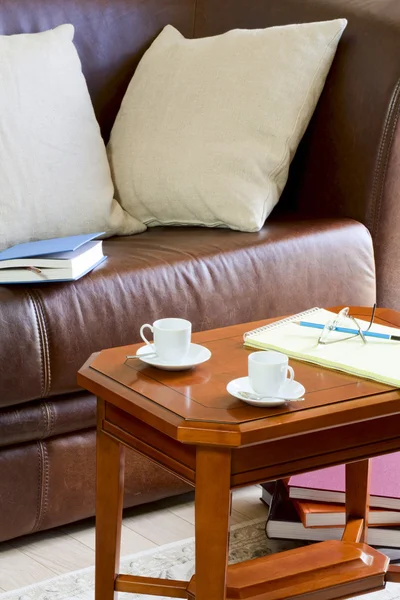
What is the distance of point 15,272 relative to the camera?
1.66m

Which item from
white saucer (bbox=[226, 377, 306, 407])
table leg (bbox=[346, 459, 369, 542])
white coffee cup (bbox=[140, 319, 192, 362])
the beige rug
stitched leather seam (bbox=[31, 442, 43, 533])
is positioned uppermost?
white coffee cup (bbox=[140, 319, 192, 362])

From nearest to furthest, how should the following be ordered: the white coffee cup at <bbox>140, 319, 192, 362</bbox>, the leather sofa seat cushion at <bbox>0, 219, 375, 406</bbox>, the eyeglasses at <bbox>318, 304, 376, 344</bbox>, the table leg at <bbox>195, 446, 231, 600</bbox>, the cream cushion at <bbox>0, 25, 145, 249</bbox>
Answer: the table leg at <bbox>195, 446, 231, 600</bbox> < the white coffee cup at <bbox>140, 319, 192, 362</bbox> < the eyeglasses at <bbox>318, 304, 376, 344</bbox> < the leather sofa seat cushion at <bbox>0, 219, 375, 406</bbox> < the cream cushion at <bbox>0, 25, 145, 249</bbox>

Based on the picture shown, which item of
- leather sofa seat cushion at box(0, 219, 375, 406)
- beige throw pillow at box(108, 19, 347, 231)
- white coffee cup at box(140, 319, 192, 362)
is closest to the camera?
white coffee cup at box(140, 319, 192, 362)

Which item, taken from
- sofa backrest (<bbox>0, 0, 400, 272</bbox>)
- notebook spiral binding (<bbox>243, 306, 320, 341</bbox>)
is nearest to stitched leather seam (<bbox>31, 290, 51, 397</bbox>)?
notebook spiral binding (<bbox>243, 306, 320, 341</bbox>)

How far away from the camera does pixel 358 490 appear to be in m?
1.52

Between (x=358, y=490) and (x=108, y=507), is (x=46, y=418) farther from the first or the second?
(x=358, y=490)

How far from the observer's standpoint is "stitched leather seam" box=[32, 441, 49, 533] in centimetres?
168

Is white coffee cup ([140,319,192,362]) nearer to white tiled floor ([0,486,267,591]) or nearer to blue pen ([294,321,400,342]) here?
blue pen ([294,321,400,342])

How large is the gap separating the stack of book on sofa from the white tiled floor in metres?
0.16

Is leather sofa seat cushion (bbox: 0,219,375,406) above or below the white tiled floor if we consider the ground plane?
above

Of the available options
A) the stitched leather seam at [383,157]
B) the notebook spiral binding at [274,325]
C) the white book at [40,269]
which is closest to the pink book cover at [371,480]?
the notebook spiral binding at [274,325]

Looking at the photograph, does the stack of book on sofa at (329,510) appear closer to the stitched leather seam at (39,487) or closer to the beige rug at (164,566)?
the beige rug at (164,566)

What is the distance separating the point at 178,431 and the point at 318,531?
2.15 feet

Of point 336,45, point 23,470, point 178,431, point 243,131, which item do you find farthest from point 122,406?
point 336,45
